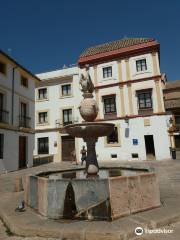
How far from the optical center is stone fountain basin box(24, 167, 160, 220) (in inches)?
182

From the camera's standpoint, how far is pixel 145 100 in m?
21.2

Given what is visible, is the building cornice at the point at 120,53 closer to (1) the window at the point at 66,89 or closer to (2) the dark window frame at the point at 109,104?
(1) the window at the point at 66,89

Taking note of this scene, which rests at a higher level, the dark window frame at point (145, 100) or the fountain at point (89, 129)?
the dark window frame at point (145, 100)

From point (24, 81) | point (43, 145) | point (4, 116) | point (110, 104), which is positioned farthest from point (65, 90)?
point (4, 116)

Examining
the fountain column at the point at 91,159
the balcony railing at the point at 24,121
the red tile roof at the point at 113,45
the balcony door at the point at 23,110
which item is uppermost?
the red tile roof at the point at 113,45

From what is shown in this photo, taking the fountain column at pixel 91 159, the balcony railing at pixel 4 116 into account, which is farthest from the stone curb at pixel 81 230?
the balcony railing at pixel 4 116

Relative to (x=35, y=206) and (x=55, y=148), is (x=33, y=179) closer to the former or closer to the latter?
(x=35, y=206)

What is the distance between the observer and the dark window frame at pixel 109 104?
73.9ft

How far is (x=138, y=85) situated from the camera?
850 inches

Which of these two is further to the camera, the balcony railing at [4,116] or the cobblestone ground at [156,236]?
the balcony railing at [4,116]

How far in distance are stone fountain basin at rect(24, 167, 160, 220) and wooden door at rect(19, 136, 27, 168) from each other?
1449 centimetres

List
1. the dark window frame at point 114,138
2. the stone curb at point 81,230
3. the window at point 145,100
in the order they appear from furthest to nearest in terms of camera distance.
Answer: the dark window frame at point 114,138 < the window at point 145,100 < the stone curb at point 81,230

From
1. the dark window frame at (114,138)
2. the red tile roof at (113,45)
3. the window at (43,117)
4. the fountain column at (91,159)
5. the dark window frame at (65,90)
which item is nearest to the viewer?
the fountain column at (91,159)

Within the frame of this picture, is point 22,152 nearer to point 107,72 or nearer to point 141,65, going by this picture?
point 107,72
